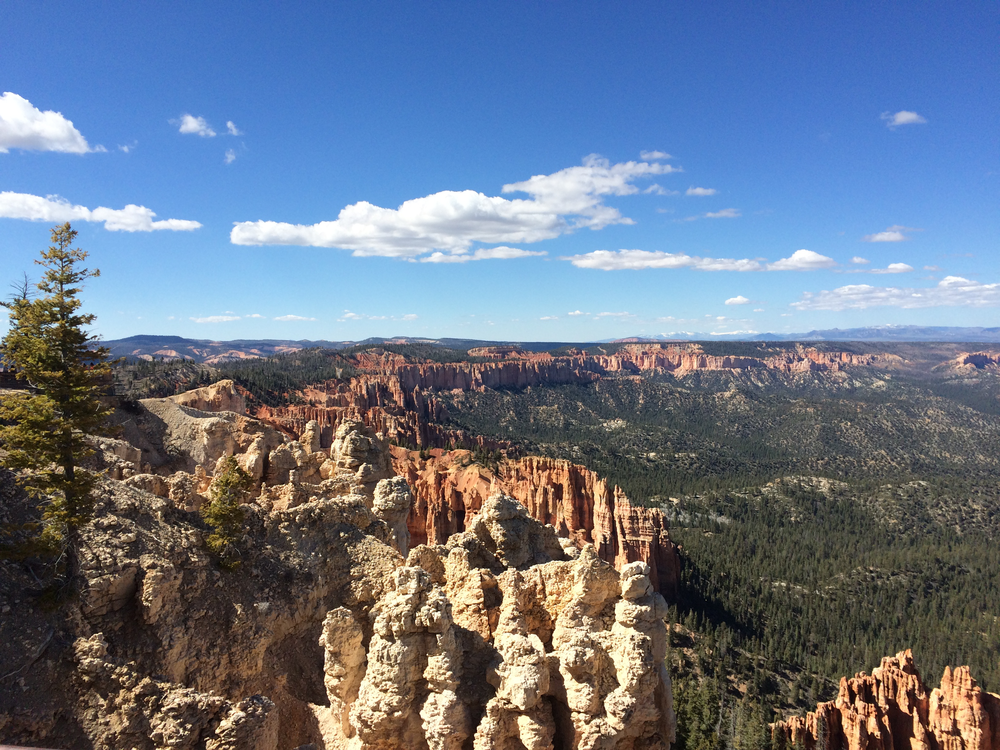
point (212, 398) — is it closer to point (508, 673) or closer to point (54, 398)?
point (54, 398)

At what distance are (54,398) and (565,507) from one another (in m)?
40.2

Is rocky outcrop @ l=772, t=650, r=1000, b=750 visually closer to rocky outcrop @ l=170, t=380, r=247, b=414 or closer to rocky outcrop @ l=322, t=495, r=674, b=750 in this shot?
rocky outcrop @ l=322, t=495, r=674, b=750

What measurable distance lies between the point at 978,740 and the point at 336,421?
52.4m

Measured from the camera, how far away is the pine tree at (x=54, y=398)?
10.1 meters

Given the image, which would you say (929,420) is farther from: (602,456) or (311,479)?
(311,479)

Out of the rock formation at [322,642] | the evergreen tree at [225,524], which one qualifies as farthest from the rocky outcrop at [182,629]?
the evergreen tree at [225,524]

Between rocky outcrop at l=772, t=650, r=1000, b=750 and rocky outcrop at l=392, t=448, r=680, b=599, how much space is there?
54.6 ft

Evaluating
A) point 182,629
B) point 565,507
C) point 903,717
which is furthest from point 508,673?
point 565,507

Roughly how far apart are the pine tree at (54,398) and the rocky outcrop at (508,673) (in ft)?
20.2

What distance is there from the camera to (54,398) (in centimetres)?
1068

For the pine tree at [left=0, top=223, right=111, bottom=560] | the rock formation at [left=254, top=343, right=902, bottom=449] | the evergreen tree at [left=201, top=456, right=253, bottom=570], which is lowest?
the rock formation at [left=254, top=343, right=902, bottom=449]

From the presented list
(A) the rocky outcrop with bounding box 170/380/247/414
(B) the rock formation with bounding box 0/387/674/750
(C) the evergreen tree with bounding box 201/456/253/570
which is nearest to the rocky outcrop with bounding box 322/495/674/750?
(B) the rock formation with bounding box 0/387/674/750

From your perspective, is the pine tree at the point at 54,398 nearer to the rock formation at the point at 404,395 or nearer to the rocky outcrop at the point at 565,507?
the rocky outcrop at the point at 565,507

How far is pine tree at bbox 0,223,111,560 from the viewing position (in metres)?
10.1
